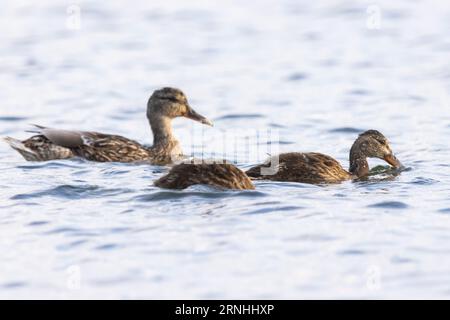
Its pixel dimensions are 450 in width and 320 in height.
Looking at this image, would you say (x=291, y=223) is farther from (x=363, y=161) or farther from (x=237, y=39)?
(x=237, y=39)

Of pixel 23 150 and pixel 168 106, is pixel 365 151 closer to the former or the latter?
pixel 168 106

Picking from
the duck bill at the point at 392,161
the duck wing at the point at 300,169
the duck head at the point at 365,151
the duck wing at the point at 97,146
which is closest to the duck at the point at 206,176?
the duck wing at the point at 300,169

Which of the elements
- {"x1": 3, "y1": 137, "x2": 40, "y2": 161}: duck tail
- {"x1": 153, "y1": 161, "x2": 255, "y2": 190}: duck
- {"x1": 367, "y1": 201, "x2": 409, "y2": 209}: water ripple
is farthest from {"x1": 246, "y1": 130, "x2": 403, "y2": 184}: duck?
{"x1": 3, "y1": 137, "x2": 40, "y2": 161}: duck tail

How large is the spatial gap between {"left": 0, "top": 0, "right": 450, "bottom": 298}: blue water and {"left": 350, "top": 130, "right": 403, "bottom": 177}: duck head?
0.89ft

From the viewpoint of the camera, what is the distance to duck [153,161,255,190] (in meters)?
12.1

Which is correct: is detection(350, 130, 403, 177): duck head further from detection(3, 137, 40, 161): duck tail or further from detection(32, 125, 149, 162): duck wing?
detection(3, 137, 40, 161): duck tail

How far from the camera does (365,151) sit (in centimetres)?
1402

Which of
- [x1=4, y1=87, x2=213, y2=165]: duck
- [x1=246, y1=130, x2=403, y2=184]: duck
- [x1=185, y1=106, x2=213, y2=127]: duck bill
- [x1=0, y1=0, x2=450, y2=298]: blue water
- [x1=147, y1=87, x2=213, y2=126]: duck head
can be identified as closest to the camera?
[x1=0, y1=0, x2=450, y2=298]: blue water

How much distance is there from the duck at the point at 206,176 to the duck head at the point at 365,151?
→ 2.22 m

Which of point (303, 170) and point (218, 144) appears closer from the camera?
point (303, 170)

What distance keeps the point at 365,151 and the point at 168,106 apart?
3.39 m

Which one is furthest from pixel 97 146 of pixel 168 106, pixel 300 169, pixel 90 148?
pixel 300 169

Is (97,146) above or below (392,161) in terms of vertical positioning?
above

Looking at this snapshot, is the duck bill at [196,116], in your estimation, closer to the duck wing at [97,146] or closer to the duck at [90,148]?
the duck at [90,148]
